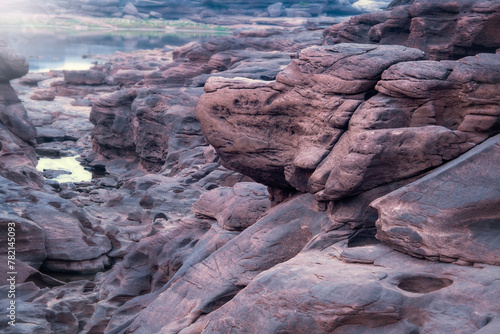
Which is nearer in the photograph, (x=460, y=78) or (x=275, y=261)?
(x=460, y=78)

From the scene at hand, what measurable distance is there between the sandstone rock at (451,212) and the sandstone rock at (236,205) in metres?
3.67

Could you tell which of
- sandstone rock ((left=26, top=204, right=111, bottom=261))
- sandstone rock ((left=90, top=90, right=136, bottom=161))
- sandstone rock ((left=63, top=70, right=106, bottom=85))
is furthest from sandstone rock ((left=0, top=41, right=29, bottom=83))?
sandstone rock ((left=63, top=70, right=106, bottom=85))

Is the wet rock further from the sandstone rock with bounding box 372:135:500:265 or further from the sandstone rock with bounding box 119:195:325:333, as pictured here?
the sandstone rock with bounding box 372:135:500:265

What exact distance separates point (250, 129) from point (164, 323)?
11.9ft

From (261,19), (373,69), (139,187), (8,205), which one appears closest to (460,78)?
(373,69)

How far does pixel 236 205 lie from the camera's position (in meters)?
10.6

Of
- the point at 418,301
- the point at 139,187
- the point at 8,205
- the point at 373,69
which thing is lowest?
the point at 139,187

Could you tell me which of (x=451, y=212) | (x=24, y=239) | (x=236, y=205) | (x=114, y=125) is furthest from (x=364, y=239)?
(x=114, y=125)

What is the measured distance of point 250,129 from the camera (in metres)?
9.44

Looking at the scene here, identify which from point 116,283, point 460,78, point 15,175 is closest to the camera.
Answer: point 460,78

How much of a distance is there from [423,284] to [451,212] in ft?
3.21

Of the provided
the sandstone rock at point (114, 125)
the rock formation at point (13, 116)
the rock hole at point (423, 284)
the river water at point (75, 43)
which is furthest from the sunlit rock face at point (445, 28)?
the river water at point (75, 43)

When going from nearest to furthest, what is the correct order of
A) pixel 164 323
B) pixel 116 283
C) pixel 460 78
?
pixel 460 78, pixel 164 323, pixel 116 283

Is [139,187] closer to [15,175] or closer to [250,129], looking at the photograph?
[15,175]
